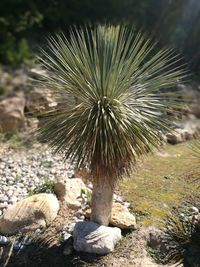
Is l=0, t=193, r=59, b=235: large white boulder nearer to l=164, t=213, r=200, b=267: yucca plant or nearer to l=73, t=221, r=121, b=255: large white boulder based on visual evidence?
l=73, t=221, r=121, b=255: large white boulder

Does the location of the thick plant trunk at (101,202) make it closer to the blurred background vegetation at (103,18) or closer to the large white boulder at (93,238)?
the large white boulder at (93,238)

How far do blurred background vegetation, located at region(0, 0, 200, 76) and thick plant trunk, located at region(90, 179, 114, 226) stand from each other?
6725mm

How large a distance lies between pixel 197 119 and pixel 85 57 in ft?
17.7

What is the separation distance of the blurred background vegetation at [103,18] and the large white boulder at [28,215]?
6321 mm

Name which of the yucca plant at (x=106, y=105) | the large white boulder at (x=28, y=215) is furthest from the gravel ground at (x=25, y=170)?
the yucca plant at (x=106, y=105)

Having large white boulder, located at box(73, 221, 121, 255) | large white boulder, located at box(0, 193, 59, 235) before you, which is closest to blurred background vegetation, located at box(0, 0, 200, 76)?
large white boulder, located at box(0, 193, 59, 235)

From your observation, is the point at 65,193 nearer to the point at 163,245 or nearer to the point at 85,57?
the point at 163,245

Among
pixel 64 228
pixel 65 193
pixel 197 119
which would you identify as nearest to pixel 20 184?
pixel 65 193

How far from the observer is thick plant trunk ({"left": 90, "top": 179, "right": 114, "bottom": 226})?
14.1 feet

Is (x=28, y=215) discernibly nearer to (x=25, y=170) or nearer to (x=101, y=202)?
(x=101, y=202)

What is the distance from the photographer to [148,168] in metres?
6.33

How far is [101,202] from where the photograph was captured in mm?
4371

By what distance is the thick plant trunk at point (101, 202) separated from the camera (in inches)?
169

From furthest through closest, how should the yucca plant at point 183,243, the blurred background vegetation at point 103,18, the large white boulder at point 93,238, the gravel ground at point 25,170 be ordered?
the blurred background vegetation at point 103,18 < the gravel ground at point 25,170 < the yucca plant at point 183,243 < the large white boulder at point 93,238
